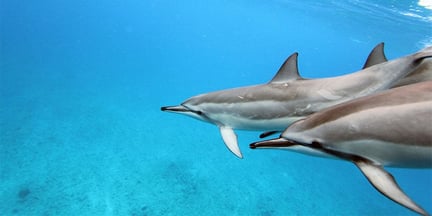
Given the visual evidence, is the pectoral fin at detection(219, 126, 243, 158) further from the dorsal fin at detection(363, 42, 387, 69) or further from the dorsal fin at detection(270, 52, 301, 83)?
the dorsal fin at detection(363, 42, 387, 69)

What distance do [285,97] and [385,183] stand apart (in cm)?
147

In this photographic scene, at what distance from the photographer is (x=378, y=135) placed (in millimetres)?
2006

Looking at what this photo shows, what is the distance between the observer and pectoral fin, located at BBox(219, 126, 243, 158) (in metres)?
3.82

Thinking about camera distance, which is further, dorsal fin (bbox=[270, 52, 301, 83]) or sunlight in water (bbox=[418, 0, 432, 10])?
sunlight in water (bbox=[418, 0, 432, 10])

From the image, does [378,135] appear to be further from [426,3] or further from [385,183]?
[426,3]

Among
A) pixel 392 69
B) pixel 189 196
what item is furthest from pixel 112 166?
pixel 392 69

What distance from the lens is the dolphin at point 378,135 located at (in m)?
1.90

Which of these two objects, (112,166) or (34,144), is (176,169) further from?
(34,144)

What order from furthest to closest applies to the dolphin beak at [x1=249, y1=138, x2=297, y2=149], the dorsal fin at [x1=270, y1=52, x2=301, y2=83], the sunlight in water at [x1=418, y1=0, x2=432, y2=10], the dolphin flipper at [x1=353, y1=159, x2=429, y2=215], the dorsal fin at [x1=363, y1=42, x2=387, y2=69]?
the sunlight in water at [x1=418, y1=0, x2=432, y2=10]
the dorsal fin at [x1=270, y1=52, x2=301, y2=83]
the dorsal fin at [x1=363, y1=42, x2=387, y2=69]
the dolphin beak at [x1=249, y1=138, x2=297, y2=149]
the dolphin flipper at [x1=353, y1=159, x2=429, y2=215]

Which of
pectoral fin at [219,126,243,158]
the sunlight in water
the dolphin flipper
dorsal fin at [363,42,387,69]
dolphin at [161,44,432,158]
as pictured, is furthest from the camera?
the sunlight in water

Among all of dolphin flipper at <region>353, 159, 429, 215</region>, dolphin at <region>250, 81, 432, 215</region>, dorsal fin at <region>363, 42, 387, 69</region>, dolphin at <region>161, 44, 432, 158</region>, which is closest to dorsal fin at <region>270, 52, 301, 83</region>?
dolphin at <region>161, 44, 432, 158</region>

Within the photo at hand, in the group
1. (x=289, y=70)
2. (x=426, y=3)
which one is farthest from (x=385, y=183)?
(x=426, y=3)

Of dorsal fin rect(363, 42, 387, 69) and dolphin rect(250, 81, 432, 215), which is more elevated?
dorsal fin rect(363, 42, 387, 69)

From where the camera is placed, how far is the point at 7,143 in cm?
965
